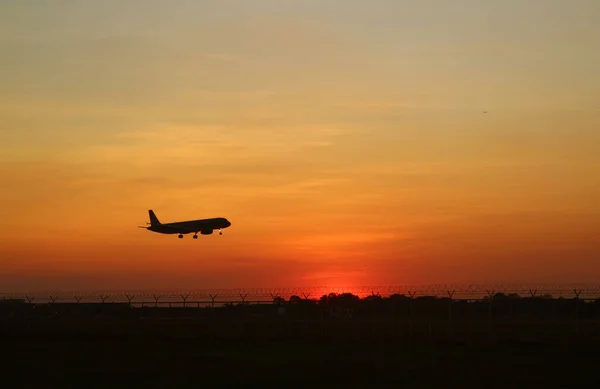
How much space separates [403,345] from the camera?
1924 inches

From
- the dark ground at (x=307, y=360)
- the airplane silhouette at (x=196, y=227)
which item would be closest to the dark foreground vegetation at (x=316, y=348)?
the dark ground at (x=307, y=360)

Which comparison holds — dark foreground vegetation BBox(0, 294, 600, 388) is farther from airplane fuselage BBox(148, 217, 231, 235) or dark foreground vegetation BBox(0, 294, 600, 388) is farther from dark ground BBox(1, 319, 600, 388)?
airplane fuselage BBox(148, 217, 231, 235)

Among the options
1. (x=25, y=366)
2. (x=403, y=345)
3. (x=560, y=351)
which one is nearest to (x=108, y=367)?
(x=25, y=366)

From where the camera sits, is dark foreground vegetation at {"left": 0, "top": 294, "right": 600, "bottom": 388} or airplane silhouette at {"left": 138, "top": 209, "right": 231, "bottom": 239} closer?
dark foreground vegetation at {"left": 0, "top": 294, "right": 600, "bottom": 388}

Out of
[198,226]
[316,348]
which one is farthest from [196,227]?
[316,348]

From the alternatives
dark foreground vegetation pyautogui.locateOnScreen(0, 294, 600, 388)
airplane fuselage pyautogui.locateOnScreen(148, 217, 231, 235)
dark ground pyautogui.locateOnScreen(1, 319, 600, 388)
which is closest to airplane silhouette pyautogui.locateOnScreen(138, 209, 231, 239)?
airplane fuselage pyautogui.locateOnScreen(148, 217, 231, 235)

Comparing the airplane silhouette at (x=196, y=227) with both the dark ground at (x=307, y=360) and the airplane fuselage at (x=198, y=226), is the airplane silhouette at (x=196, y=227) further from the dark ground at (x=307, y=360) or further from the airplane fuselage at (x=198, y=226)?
the dark ground at (x=307, y=360)

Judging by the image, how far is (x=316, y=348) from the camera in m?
47.5

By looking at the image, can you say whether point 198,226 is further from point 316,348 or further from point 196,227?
point 316,348

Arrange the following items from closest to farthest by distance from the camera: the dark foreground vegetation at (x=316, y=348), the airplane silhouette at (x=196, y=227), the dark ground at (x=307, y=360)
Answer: the dark ground at (x=307, y=360), the dark foreground vegetation at (x=316, y=348), the airplane silhouette at (x=196, y=227)

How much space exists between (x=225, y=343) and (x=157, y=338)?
23.1 ft

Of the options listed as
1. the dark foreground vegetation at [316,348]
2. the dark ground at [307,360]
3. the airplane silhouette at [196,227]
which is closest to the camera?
the dark ground at [307,360]

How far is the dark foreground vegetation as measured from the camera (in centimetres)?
3331

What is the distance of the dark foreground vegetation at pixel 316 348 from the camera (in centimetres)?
3331
